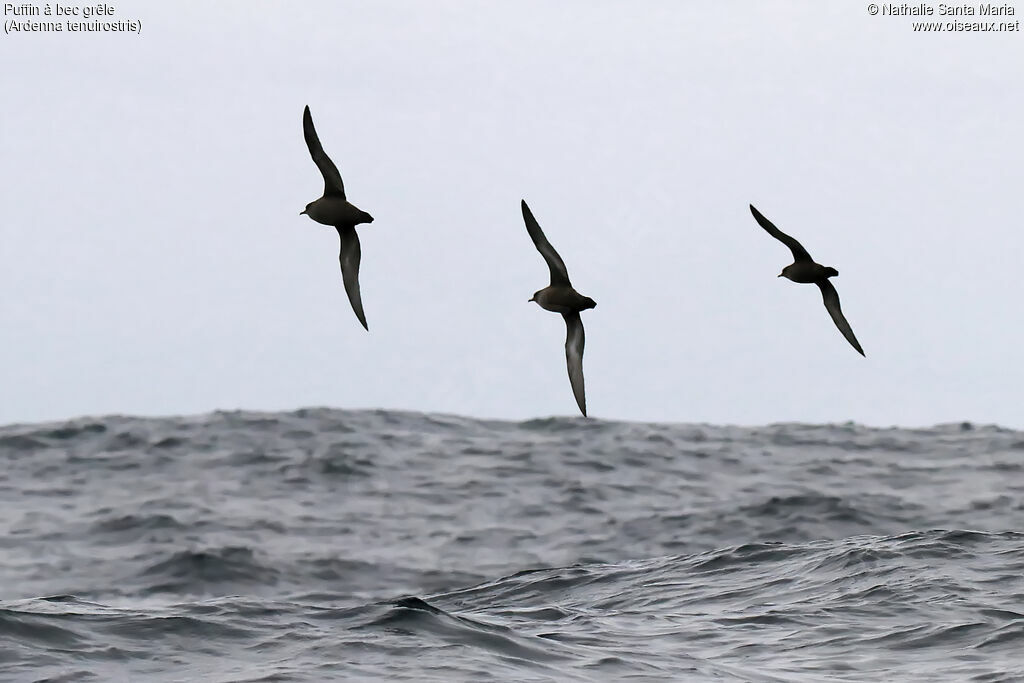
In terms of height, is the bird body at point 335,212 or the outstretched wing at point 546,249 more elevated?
the bird body at point 335,212

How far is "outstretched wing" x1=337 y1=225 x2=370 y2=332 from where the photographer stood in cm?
793

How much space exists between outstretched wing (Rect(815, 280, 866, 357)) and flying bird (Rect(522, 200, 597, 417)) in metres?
1.66

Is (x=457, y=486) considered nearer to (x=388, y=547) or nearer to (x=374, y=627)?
(x=388, y=547)

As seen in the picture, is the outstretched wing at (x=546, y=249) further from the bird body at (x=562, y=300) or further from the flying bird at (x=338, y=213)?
the flying bird at (x=338, y=213)

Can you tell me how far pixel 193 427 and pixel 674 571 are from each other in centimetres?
1462

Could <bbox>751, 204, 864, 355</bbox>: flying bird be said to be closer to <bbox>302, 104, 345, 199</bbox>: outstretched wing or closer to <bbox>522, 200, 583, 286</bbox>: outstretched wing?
<bbox>522, 200, 583, 286</bbox>: outstretched wing

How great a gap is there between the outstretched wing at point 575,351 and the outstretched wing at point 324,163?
63.6 inches

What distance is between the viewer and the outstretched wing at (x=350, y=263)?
26.0ft

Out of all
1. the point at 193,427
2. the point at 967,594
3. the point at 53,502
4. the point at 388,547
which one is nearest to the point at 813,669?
the point at 967,594

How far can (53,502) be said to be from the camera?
22000 mm

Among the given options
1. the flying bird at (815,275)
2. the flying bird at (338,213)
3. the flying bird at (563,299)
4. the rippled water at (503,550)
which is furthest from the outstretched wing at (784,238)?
the rippled water at (503,550)

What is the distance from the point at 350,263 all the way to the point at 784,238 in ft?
8.98

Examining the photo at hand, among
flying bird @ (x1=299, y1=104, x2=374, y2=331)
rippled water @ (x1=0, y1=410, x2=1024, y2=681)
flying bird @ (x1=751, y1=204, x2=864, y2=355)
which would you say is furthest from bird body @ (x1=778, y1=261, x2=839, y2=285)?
rippled water @ (x1=0, y1=410, x2=1024, y2=681)

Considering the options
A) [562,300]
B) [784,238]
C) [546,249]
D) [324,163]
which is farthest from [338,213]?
[784,238]
